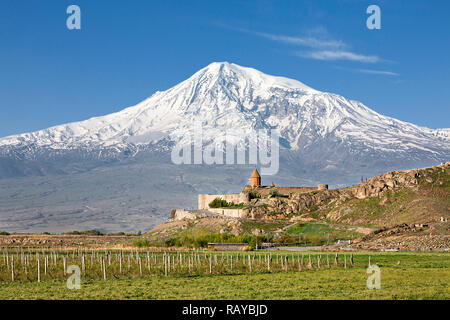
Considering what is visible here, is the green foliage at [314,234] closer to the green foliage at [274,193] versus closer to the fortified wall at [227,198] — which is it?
the green foliage at [274,193]

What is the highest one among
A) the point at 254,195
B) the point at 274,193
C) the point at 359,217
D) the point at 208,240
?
the point at 274,193

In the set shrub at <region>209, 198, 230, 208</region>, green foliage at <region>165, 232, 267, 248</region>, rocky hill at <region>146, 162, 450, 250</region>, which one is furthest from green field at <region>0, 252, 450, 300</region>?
shrub at <region>209, 198, 230, 208</region>

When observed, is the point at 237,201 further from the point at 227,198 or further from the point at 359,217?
the point at 359,217

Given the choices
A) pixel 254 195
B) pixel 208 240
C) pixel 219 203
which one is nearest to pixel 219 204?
pixel 219 203

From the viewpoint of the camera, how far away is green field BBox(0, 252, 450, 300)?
19922mm

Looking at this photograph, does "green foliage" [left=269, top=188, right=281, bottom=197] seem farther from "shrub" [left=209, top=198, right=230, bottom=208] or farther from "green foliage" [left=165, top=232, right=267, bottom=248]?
"green foliage" [left=165, top=232, right=267, bottom=248]

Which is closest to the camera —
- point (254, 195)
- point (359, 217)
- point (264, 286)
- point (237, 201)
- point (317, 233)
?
point (264, 286)

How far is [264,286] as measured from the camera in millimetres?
22609

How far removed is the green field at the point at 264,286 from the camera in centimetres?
1992

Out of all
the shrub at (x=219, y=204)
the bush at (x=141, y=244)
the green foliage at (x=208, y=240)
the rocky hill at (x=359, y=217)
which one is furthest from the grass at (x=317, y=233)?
the shrub at (x=219, y=204)

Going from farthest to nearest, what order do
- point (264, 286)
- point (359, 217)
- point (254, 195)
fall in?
point (254, 195) < point (359, 217) < point (264, 286)

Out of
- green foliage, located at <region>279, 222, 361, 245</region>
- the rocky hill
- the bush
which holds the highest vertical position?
the rocky hill
